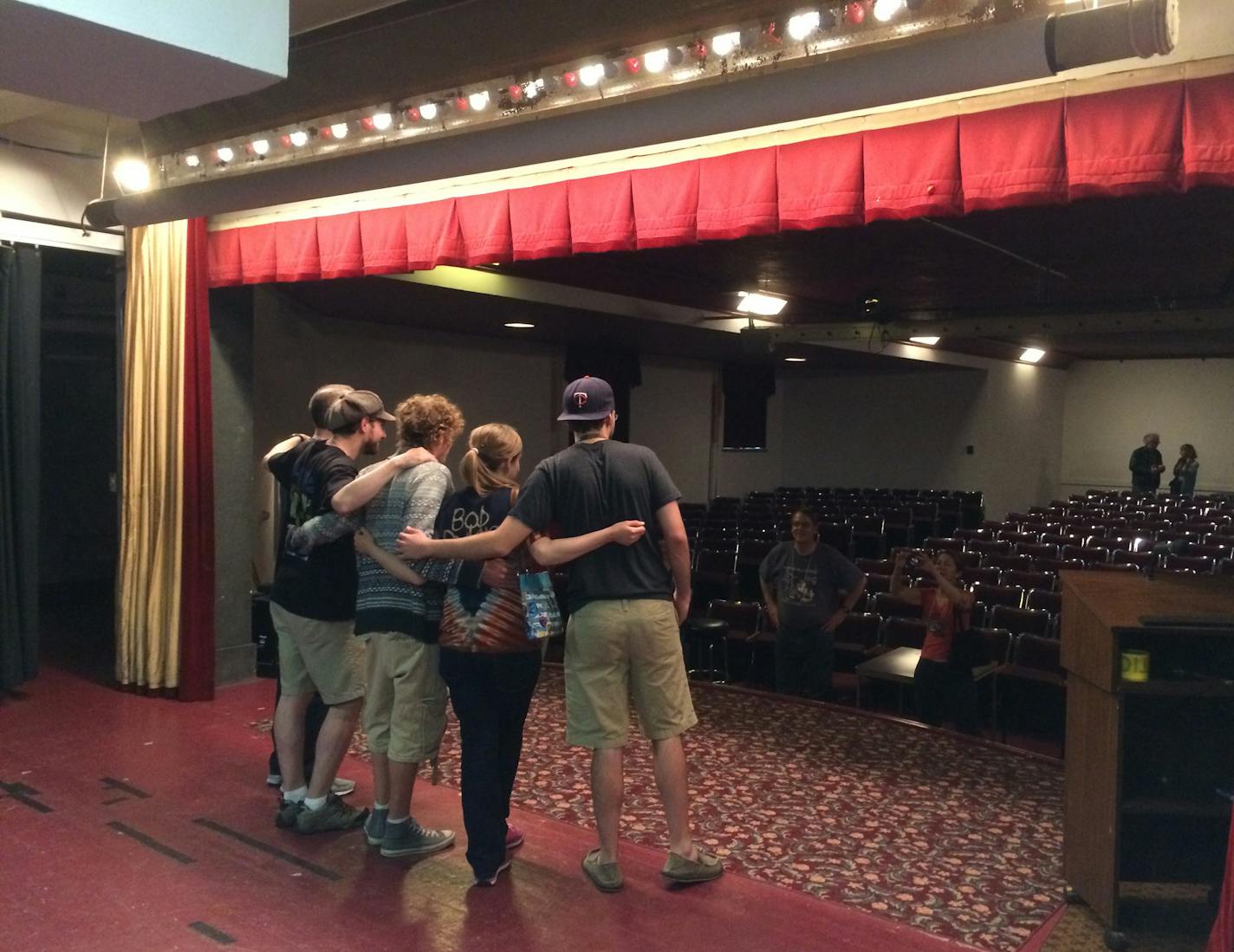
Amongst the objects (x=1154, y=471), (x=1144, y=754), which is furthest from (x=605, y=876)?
(x=1154, y=471)

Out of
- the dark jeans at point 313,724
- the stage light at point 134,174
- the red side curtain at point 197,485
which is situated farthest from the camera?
the red side curtain at point 197,485

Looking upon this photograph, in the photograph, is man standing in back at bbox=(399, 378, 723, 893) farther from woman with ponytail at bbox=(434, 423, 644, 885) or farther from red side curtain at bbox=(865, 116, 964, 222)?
red side curtain at bbox=(865, 116, 964, 222)

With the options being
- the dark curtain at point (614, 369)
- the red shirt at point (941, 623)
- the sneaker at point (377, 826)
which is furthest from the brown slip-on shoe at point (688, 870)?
the dark curtain at point (614, 369)

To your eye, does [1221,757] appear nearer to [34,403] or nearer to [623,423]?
[34,403]

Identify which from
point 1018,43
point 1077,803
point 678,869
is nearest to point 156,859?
point 678,869

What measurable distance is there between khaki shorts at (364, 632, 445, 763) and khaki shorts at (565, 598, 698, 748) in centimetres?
48

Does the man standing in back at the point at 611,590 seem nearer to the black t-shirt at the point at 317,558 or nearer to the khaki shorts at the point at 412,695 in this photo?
the khaki shorts at the point at 412,695

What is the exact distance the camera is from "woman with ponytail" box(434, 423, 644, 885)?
119 inches

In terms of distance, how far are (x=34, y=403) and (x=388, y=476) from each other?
3.31m

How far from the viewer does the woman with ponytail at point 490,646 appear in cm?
302

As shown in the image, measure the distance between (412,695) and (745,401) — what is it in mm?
13455

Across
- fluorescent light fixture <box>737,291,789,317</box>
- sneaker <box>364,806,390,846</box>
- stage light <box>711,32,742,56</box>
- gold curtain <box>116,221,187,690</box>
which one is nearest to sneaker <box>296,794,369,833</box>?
sneaker <box>364,806,390,846</box>

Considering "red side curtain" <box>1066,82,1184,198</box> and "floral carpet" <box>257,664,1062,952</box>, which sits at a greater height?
"red side curtain" <box>1066,82,1184,198</box>

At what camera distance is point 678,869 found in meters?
3.14
